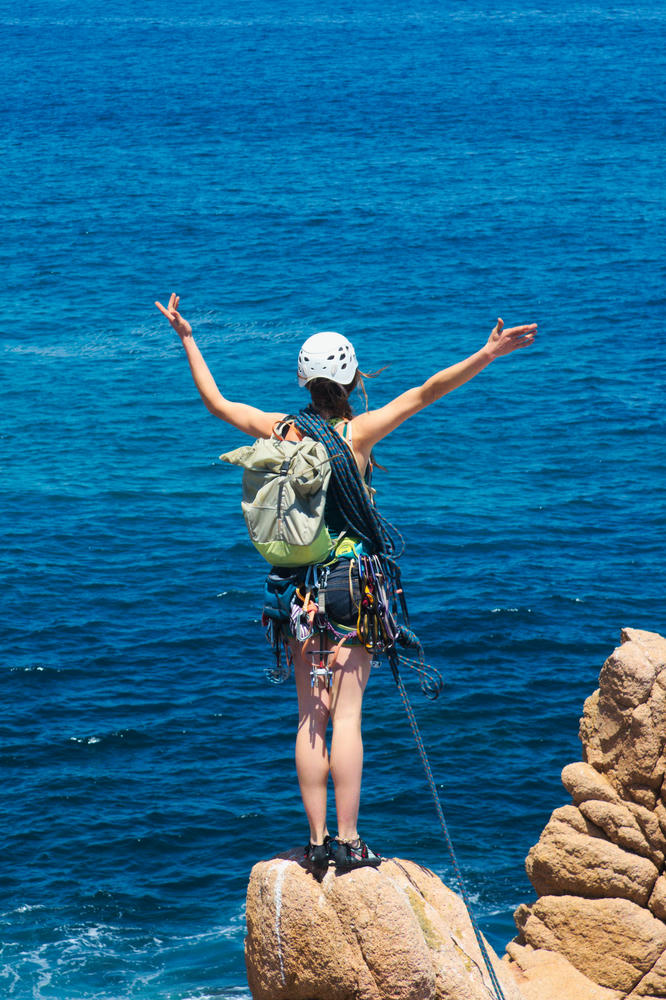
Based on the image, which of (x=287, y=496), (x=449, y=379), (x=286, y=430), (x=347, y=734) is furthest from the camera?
(x=286, y=430)

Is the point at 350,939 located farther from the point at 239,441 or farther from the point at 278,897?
the point at 239,441

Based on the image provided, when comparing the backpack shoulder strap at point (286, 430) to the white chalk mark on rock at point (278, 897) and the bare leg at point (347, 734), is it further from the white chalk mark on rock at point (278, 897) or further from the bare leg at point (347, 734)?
the white chalk mark on rock at point (278, 897)

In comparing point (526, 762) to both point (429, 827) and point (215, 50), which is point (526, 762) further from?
point (215, 50)

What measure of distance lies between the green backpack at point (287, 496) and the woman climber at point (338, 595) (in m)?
0.30

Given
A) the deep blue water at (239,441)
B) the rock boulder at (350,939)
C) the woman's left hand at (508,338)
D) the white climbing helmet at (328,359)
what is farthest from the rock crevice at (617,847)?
the deep blue water at (239,441)

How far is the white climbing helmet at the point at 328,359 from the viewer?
40.2 ft

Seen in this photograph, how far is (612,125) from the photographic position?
479 feet

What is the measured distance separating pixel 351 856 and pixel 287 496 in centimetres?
359

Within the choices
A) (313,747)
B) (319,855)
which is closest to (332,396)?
(313,747)

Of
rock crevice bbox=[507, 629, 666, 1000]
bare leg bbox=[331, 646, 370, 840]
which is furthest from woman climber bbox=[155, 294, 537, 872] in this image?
rock crevice bbox=[507, 629, 666, 1000]

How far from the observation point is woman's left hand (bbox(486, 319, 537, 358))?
38.0 ft

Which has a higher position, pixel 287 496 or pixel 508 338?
pixel 508 338

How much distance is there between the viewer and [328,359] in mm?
12289

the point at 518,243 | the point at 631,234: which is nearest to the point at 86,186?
the point at 518,243
